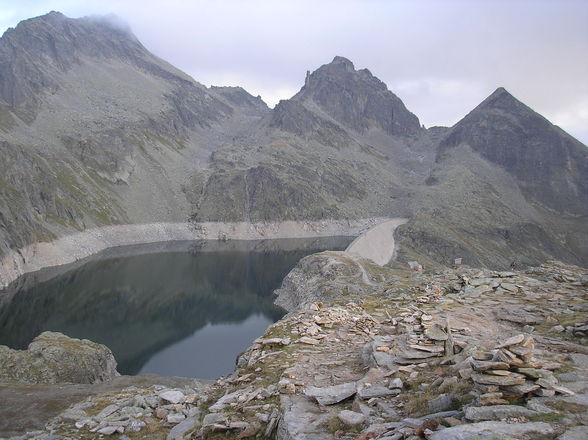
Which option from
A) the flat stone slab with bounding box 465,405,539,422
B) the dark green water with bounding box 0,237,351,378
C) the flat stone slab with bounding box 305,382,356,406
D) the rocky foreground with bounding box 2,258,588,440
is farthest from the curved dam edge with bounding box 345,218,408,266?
the flat stone slab with bounding box 465,405,539,422

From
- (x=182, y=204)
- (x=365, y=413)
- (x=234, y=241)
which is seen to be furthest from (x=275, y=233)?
(x=365, y=413)

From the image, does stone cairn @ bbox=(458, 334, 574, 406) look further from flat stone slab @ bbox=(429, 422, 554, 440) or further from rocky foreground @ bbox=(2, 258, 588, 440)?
flat stone slab @ bbox=(429, 422, 554, 440)

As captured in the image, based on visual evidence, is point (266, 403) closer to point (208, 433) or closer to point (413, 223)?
point (208, 433)

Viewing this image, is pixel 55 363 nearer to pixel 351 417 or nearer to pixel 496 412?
pixel 351 417

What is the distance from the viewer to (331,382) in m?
15.6

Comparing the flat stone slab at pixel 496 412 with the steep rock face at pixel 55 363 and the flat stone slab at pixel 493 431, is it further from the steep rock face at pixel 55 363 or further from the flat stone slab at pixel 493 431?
the steep rock face at pixel 55 363

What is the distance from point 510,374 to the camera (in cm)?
1084

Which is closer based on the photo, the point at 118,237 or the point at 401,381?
the point at 401,381

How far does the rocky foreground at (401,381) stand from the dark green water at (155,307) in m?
35.0

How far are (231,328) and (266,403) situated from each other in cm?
6238

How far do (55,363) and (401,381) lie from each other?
42180mm

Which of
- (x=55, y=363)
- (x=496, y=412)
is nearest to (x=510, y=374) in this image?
(x=496, y=412)

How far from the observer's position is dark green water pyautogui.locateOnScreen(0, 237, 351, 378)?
2410 inches

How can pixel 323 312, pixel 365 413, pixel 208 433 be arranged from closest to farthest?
1. pixel 365 413
2. pixel 208 433
3. pixel 323 312
